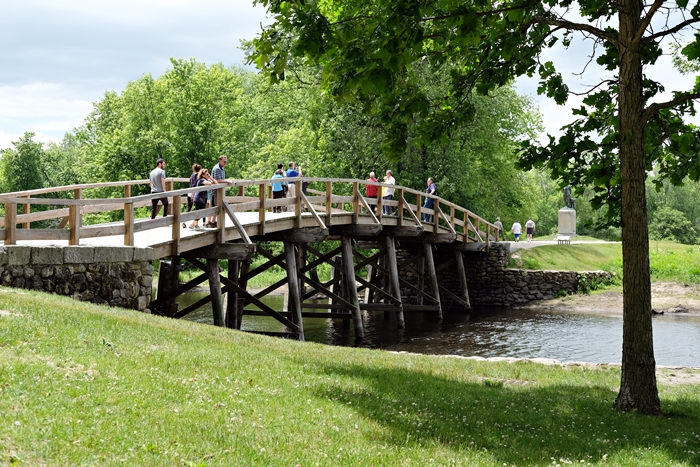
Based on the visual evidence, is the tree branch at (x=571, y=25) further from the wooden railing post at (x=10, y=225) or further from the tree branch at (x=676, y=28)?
the wooden railing post at (x=10, y=225)

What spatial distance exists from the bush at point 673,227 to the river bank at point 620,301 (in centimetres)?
4157

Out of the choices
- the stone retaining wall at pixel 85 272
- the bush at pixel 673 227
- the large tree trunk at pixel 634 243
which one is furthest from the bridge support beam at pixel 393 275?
the bush at pixel 673 227

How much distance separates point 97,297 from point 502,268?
2439cm

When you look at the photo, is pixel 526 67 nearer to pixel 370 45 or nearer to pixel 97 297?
pixel 370 45

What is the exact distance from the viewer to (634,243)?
929 centimetres

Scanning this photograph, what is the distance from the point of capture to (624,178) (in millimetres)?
9406

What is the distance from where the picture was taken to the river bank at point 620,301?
30.4 meters

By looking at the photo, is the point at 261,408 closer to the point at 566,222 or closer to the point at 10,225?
the point at 10,225

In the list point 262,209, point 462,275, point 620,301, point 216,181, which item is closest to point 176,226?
point 216,181

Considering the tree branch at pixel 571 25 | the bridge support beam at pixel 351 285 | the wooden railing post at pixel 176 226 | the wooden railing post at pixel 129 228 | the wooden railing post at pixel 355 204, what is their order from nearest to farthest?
the tree branch at pixel 571 25 < the wooden railing post at pixel 129 228 < the wooden railing post at pixel 176 226 < the bridge support beam at pixel 351 285 < the wooden railing post at pixel 355 204

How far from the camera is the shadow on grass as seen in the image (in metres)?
7.08

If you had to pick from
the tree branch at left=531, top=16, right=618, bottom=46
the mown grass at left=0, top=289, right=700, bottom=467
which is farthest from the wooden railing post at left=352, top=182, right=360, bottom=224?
the tree branch at left=531, top=16, right=618, bottom=46

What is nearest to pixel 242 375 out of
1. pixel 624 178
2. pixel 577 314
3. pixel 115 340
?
A: pixel 115 340

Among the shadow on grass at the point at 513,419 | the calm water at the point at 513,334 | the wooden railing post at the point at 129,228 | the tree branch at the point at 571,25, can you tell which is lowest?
the calm water at the point at 513,334
